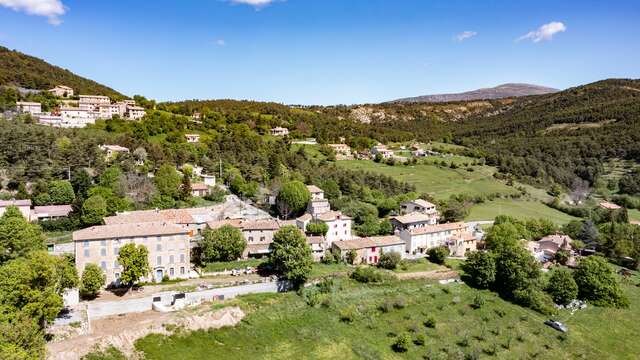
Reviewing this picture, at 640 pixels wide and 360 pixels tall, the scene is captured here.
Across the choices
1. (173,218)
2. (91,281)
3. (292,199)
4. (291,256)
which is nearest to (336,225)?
(292,199)

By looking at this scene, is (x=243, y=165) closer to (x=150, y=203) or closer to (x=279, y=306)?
(x=150, y=203)

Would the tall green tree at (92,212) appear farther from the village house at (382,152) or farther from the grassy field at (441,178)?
the village house at (382,152)

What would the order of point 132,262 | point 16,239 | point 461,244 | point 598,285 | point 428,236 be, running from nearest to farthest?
point 132,262 < point 16,239 < point 598,285 < point 428,236 < point 461,244

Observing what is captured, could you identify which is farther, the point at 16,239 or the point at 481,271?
the point at 481,271

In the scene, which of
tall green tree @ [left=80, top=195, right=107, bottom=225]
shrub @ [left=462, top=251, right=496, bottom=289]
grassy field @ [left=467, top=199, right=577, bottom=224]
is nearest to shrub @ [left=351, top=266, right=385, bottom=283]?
shrub @ [left=462, top=251, right=496, bottom=289]

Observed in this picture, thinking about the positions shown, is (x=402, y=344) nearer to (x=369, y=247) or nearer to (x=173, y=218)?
(x=369, y=247)

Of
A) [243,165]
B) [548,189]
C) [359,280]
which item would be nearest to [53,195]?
[243,165]
